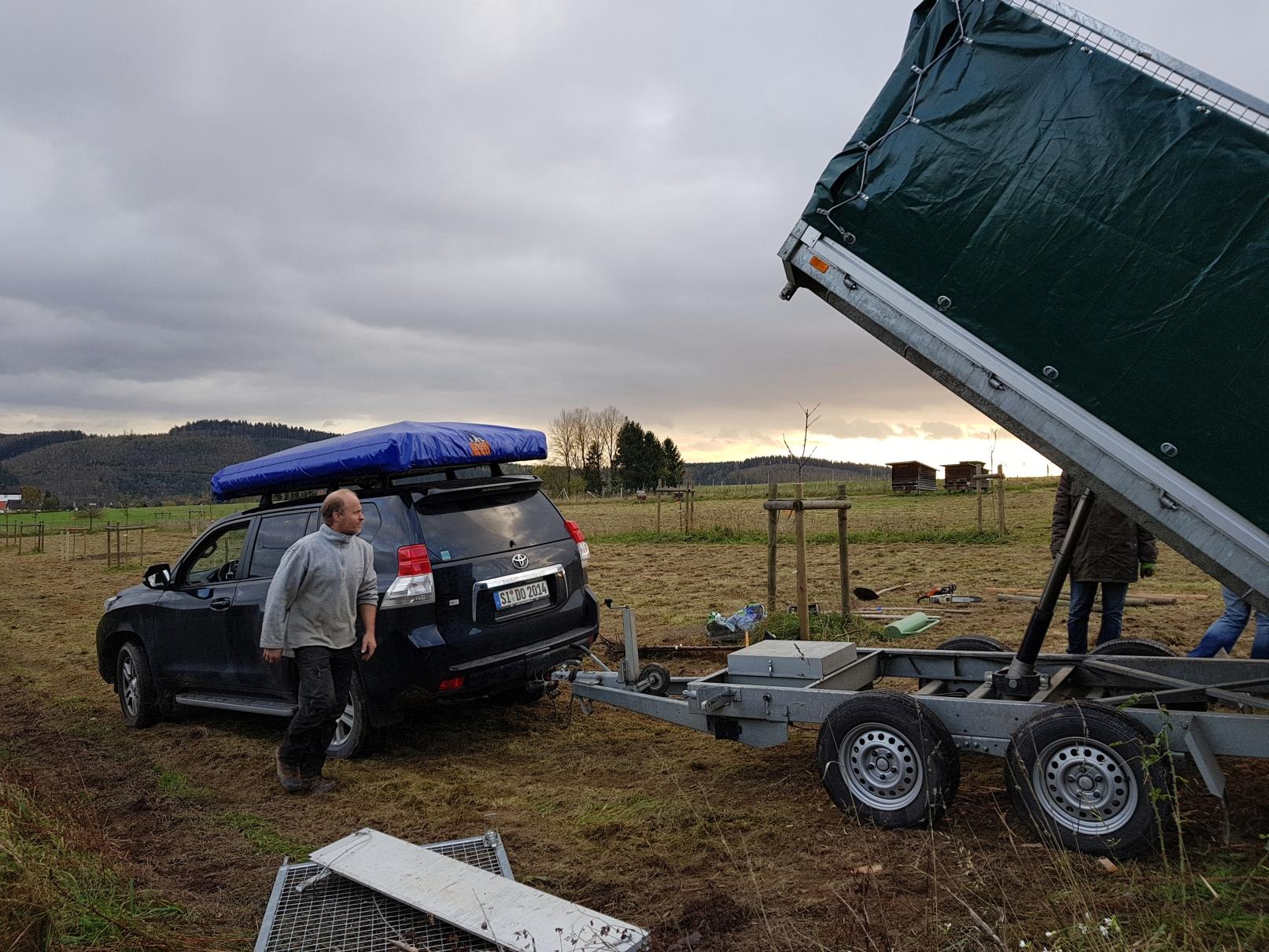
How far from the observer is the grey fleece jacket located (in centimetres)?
548

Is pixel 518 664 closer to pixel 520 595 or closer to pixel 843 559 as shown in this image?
pixel 520 595

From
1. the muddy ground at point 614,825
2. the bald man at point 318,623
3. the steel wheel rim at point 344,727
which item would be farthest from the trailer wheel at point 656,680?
the steel wheel rim at point 344,727

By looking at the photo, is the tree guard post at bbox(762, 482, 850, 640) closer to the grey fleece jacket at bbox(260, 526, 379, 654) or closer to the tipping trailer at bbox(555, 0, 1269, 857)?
the tipping trailer at bbox(555, 0, 1269, 857)

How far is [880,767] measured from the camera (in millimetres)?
4402

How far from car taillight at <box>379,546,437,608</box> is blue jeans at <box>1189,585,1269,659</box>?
217 inches

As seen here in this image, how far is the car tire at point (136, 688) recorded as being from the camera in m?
7.46

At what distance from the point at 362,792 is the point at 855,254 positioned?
4277 mm

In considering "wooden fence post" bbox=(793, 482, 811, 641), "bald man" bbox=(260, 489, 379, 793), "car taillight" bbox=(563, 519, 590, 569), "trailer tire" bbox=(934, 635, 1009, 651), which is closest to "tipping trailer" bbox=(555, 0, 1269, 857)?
"trailer tire" bbox=(934, 635, 1009, 651)

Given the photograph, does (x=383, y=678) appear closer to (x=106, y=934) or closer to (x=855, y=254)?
(x=106, y=934)

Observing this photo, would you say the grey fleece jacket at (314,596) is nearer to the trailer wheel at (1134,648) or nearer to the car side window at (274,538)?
the car side window at (274,538)

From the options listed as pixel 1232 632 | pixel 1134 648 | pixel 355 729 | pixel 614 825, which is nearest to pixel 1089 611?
pixel 1232 632

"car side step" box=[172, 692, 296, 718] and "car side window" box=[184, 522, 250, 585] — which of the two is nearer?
"car side step" box=[172, 692, 296, 718]

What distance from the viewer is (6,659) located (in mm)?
11242

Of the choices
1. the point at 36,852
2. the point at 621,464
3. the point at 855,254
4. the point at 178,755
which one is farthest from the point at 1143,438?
the point at 621,464
